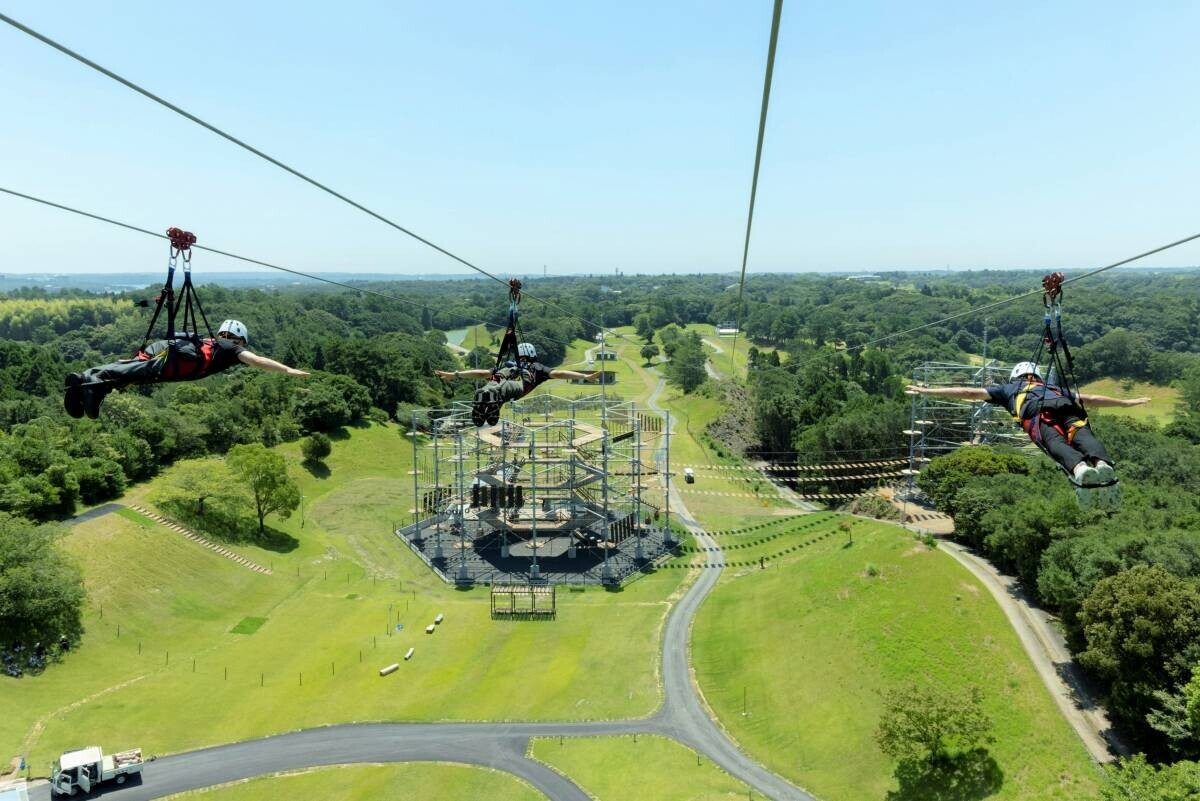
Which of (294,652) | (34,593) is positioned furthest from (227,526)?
(34,593)

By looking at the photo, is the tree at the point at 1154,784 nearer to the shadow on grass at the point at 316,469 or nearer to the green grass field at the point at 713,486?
the green grass field at the point at 713,486

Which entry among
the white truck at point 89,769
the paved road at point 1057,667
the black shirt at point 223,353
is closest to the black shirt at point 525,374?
the black shirt at point 223,353

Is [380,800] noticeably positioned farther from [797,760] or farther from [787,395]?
[787,395]

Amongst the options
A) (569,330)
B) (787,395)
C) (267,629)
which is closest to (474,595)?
(267,629)

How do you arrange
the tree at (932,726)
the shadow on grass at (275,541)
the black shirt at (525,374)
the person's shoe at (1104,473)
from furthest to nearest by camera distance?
the shadow on grass at (275,541), the tree at (932,726), the black shirt at (525,374), the person's shoe at (1104,473)

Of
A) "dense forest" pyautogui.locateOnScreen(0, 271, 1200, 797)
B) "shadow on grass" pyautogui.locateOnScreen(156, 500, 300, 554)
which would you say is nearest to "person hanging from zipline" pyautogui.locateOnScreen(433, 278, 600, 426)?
"dense forest" pyautogui.locateOnScreen(0, 271, 1200, 797)

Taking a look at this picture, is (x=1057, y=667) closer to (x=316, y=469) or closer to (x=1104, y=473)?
(x=1104, y=473)
